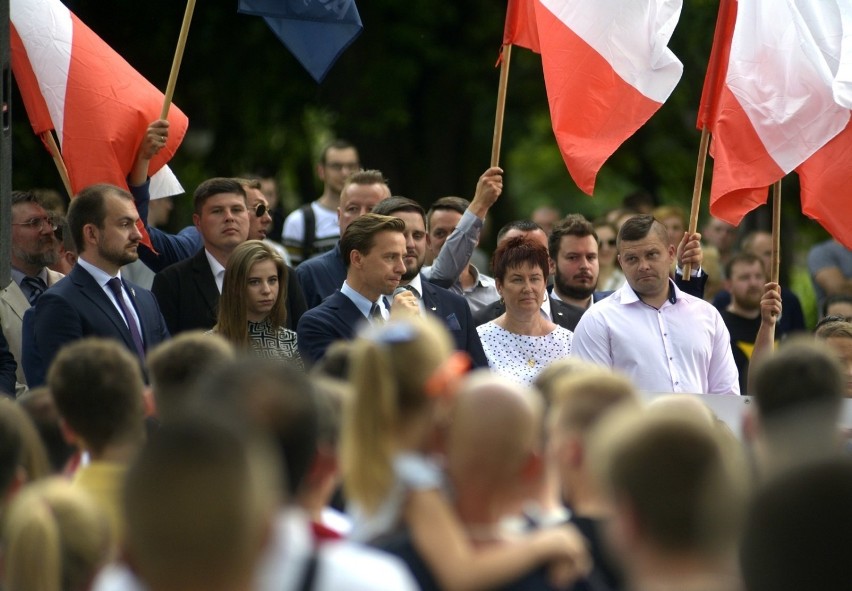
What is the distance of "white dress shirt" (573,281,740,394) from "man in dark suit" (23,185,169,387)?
2362mm

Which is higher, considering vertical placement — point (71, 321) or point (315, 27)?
point (315, 27)

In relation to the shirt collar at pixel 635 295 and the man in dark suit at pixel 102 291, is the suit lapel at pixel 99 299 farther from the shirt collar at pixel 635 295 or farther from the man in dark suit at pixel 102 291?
the shirt collar at pixel 635 295

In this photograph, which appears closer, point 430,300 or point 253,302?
point 253,302

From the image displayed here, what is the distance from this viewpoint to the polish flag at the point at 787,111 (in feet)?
28.0

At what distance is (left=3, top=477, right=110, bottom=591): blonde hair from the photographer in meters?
3.12

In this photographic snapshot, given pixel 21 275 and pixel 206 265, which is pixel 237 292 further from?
pixel 21 275

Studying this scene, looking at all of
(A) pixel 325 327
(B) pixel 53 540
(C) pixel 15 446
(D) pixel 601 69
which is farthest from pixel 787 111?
(B) pixel 53 540

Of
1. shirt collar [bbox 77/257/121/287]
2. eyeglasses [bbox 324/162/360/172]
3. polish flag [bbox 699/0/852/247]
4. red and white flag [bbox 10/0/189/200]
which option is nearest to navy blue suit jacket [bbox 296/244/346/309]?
red and white flag [bbox 10/0/189/200]

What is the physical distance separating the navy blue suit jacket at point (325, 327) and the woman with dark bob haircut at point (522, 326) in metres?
1.00

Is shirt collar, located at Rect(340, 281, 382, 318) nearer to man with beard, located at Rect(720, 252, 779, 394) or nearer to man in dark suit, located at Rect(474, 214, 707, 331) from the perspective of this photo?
man in dark suit, located at Rect(474, 214, 707, 331)

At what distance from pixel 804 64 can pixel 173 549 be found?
6897mm

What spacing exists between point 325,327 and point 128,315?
99 centimetres

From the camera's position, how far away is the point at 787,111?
8555 millimetres

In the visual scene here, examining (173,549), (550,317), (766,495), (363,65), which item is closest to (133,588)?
(173,549)
